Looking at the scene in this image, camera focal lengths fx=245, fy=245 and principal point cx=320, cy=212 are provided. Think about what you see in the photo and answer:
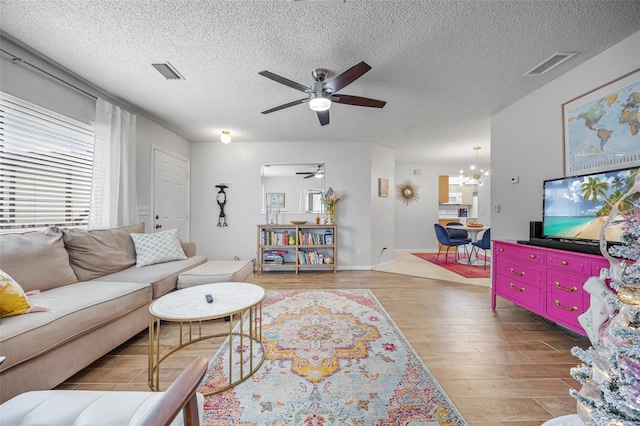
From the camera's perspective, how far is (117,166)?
9.55ft

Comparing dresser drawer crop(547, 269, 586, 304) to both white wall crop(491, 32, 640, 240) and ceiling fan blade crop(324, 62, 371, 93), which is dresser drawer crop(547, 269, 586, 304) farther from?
ceiling fan blade crop(324, 62, 371, 93)

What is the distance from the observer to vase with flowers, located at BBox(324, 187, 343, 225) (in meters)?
4.57

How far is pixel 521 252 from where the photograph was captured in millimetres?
2334

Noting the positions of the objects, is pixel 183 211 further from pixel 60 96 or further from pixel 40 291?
pixel 40 291

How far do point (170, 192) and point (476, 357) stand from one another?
15.0ft

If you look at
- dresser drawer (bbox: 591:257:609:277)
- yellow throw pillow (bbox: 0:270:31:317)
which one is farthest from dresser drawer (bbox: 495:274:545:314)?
yellow throw pillow (bbox: 0:270:31:317)

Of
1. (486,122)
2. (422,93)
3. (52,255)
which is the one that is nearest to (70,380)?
(52,255)

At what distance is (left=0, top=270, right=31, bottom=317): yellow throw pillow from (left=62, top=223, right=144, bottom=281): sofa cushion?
2.70 ft

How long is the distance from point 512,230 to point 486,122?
174 centimetres

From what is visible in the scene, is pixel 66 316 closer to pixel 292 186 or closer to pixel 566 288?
pixel 566 288

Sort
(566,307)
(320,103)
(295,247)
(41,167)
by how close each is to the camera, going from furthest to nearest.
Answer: (295,247), (320,103), (41,167), (566,307)

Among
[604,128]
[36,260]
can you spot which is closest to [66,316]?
[36,260]

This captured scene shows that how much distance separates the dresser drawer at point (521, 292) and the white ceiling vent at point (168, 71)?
392cm

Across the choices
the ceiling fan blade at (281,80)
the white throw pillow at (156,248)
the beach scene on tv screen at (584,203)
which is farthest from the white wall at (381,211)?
the white throw pillow at (156,248)
